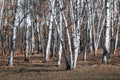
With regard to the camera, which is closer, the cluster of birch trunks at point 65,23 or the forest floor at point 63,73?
the forest floor at point 63,73

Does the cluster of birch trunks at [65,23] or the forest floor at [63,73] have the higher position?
the cluster of birch trunks at [65,23]

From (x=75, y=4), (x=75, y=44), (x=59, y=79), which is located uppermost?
(x=75, y=4)

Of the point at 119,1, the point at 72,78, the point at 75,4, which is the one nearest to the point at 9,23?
the point at 119,1

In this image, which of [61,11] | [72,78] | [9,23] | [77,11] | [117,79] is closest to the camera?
[117,79]

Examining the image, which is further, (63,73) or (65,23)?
(65,23)

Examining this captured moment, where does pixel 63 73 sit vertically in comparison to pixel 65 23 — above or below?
below

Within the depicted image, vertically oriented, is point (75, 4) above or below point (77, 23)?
above

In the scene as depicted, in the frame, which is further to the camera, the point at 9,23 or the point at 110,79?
the point at 9,23

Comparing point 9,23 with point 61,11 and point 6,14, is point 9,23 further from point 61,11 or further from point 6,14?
point 61,11

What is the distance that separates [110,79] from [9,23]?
3124 centimetres

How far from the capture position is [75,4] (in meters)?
22.4

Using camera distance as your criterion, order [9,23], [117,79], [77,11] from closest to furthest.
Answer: [117,79] < [77,11] < [9,23]

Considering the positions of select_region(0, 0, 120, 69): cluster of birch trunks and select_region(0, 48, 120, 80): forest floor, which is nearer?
select_region(0, 48, 120, 80): forest floor

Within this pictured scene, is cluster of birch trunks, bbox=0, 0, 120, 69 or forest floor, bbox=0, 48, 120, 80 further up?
cluster of birch trunks, bbox=0, 0, 120, 69
